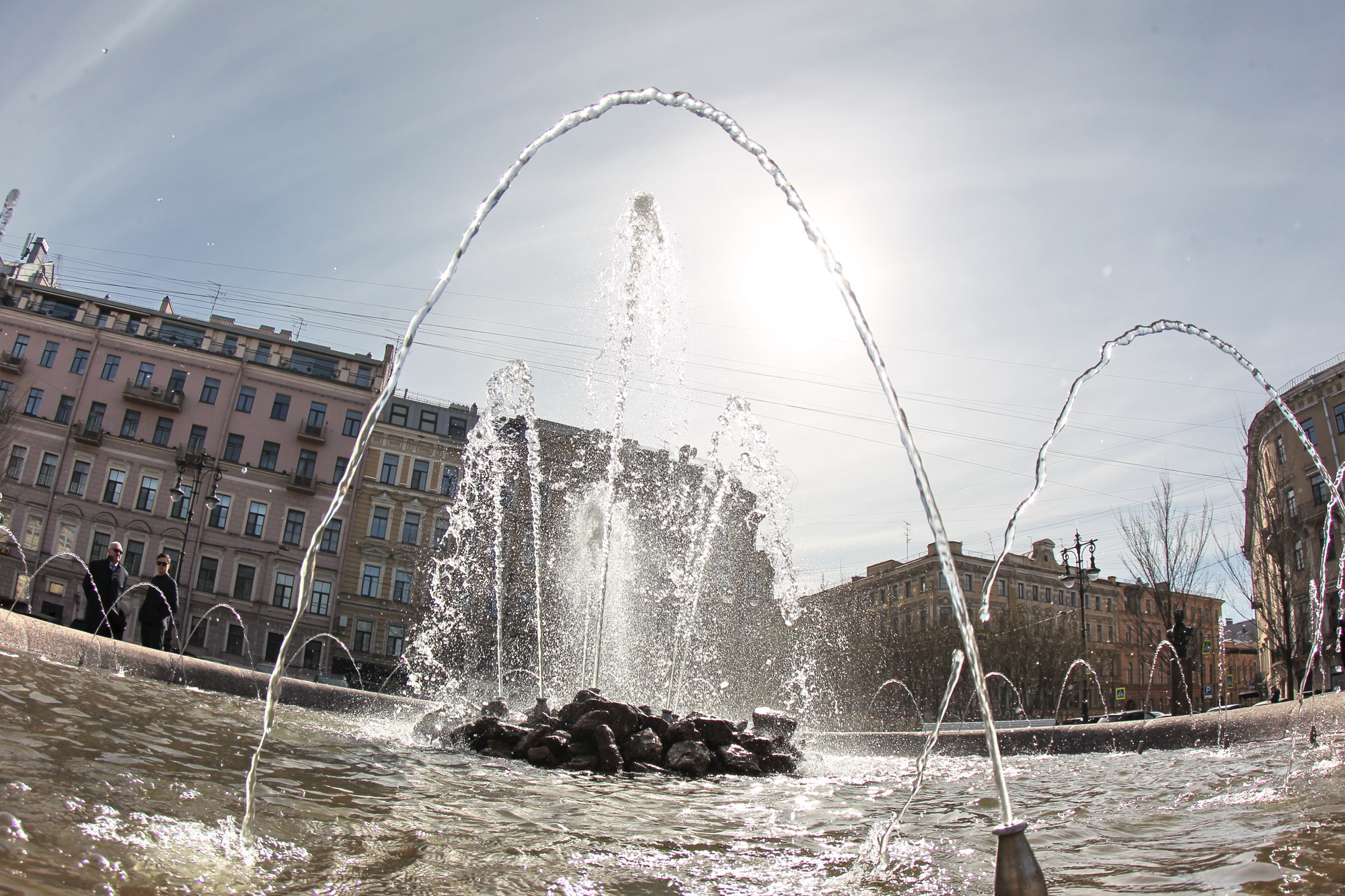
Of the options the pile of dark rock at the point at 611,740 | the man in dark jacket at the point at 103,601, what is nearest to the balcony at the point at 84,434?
the man in dark jacket at the point at 103,601

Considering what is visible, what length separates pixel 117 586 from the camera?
954 cm

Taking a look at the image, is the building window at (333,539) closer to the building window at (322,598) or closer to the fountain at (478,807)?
the building window at (322,598)

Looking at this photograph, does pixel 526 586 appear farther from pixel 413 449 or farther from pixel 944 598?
pixel 944 598

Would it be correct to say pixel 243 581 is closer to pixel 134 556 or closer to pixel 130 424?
pixel 134 556

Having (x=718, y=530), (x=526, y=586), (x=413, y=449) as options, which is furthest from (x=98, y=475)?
(x=718, y=530)

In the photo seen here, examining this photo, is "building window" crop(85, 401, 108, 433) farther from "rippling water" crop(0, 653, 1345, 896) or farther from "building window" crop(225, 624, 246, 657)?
"rippling water" crop(0, 653, 1345, 896)

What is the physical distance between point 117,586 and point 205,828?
810 cm

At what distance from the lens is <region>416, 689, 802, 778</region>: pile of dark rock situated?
717 cm

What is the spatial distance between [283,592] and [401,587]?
17.8 feet

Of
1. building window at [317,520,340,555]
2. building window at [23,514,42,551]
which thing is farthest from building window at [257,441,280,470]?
building window at [23,514,42,551]

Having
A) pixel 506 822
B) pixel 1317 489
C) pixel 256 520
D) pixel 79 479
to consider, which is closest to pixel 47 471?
pixel 79 479

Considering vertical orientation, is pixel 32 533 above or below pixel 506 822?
above

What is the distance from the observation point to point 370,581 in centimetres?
4072

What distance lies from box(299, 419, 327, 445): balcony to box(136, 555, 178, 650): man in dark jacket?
110 ft
